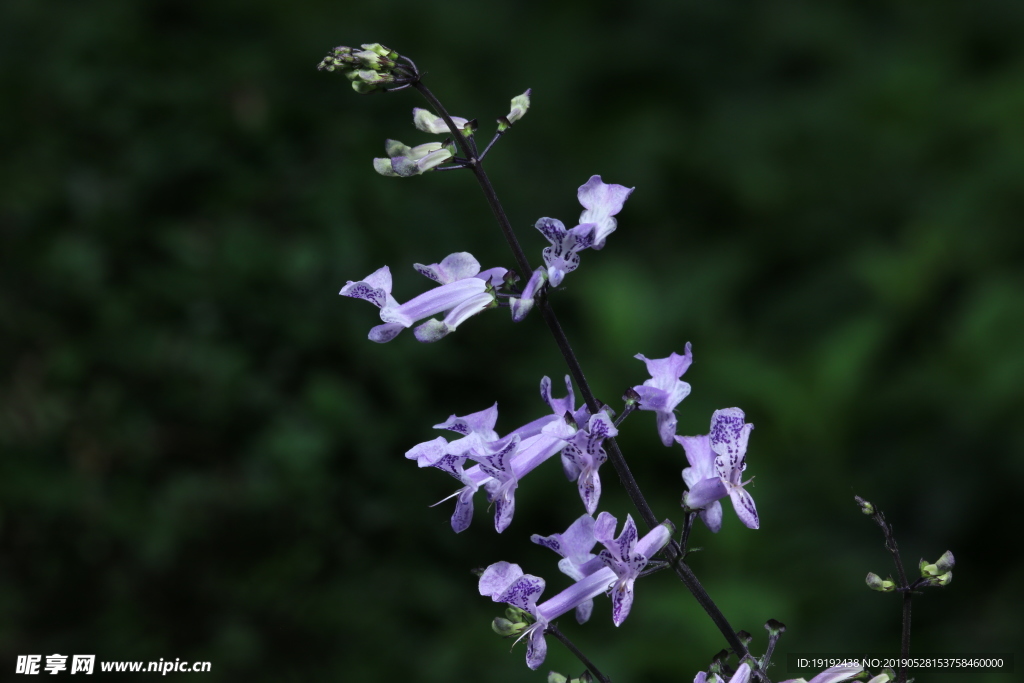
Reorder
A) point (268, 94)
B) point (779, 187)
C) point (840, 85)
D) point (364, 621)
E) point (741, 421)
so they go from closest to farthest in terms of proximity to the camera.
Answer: point (741, 421) < point (364, 621) < point (268, 94) < point (779, 187) < point (840, 85)

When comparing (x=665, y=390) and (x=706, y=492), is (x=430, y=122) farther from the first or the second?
(x=706, y=492)

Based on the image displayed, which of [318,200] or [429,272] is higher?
[429,272]

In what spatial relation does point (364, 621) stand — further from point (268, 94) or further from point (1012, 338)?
point (1012, 338)

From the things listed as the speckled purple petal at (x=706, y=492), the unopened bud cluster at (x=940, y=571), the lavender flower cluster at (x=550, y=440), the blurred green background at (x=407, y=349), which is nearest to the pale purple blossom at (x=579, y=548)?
the lavender flower cluster at (x=550, y=440)

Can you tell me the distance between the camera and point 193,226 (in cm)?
411

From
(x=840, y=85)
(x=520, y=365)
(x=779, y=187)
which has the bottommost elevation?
(x=520, y=365)

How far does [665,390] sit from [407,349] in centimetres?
289

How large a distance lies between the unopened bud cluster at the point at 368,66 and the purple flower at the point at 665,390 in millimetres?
493

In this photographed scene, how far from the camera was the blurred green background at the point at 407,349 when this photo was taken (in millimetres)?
3557

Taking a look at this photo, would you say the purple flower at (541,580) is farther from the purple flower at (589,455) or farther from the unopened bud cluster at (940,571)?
the unopened bud cluster at (940,571)

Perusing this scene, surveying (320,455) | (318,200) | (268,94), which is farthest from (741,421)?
(268,94)

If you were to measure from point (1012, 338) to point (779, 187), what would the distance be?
149 cm

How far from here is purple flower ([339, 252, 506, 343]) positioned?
114cm

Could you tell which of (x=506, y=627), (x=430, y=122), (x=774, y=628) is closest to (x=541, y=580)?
(x=506, y=627)
